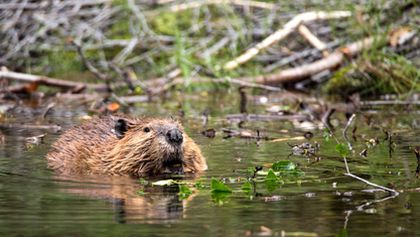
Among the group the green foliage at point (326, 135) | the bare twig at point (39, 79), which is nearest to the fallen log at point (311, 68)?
the bare twig at point (39, 79)

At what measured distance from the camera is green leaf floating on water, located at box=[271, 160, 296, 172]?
544cm

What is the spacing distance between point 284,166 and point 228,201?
104 centimetres

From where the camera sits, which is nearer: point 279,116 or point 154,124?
point 154,124

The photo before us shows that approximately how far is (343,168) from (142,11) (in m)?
7.41

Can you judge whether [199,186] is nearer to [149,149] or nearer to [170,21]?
[149,149]

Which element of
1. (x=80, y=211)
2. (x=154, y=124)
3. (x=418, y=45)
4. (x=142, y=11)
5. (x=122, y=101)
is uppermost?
(x=142, y=11)

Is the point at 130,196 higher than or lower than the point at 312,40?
lower

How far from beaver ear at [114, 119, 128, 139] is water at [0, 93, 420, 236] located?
0.51 metres

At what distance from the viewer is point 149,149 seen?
5.72 metres

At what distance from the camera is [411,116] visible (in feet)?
28.6

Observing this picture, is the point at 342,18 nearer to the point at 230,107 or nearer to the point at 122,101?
the point at 230,107

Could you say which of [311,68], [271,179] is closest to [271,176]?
[271,179]

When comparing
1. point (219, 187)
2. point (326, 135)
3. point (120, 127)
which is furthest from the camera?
point (326, 135)

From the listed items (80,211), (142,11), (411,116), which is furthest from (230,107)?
(80,211)
